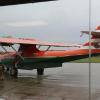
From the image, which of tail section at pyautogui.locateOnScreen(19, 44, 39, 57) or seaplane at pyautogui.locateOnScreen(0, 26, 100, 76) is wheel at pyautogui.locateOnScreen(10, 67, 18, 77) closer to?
seaplane at pyautogui.locateOnScreen(0, 26, 100, 76)

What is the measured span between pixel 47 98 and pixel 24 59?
11398mm

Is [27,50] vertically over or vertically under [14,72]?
over

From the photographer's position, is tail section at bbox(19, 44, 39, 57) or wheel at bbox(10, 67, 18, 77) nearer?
wheel at bbox(10, 67, 18, 77)

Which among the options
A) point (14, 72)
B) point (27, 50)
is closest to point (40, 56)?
point (27, 50)

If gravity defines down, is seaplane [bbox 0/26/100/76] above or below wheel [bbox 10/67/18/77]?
above

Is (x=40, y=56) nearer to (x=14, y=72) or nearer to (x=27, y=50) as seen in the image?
(x=27, y=50)

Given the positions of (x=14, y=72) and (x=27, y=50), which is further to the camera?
(x=27, y=50)

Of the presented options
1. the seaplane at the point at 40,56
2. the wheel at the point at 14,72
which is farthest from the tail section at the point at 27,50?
the wheel at the point at 14,72

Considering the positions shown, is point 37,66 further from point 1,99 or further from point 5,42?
point 1,99

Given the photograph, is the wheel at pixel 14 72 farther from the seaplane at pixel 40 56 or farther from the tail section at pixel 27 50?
the tail section at pixel 27 50

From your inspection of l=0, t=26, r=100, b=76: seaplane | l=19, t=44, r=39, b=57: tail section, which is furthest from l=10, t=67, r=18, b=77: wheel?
l=19, t=44, r=39, b=57: tail section

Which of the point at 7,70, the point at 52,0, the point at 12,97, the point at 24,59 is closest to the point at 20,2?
the point at 52,0

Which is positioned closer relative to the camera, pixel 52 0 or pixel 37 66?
pixel 52 0

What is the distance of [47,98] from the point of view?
13977mm
